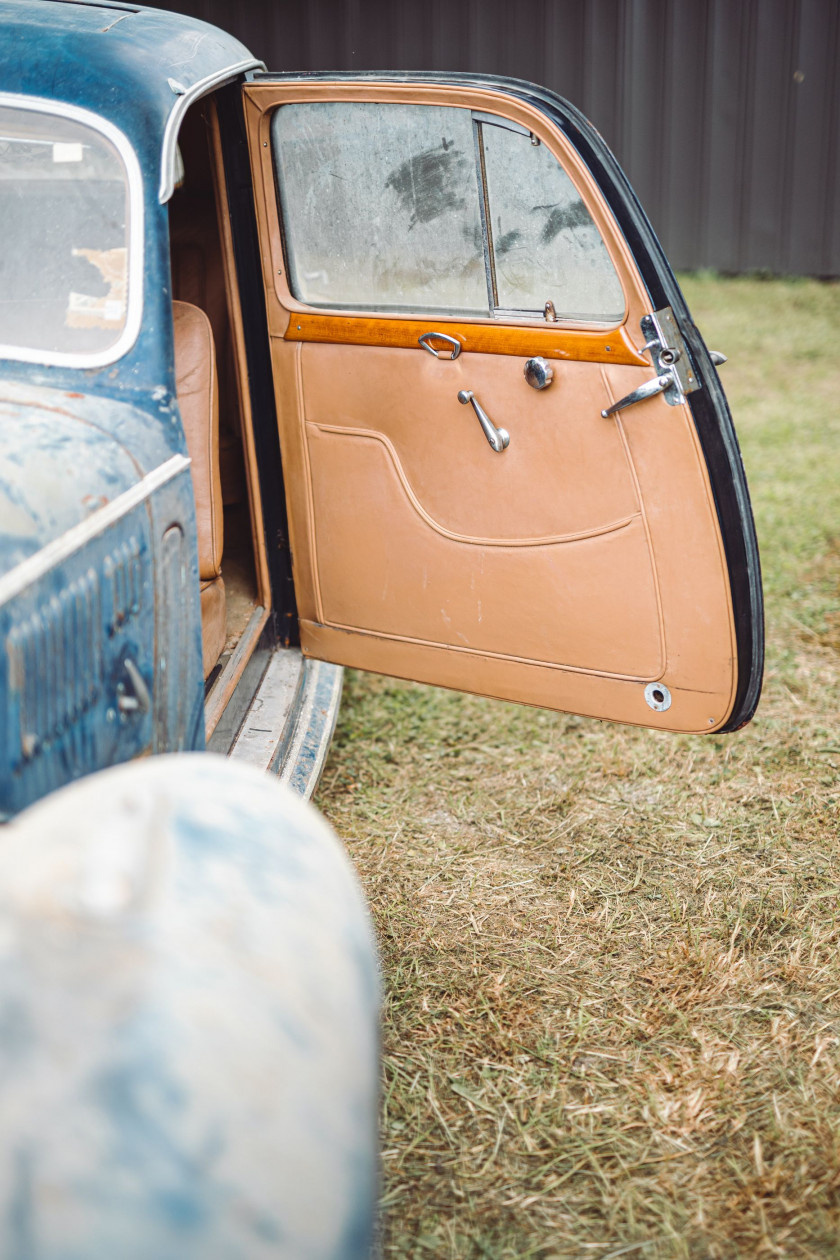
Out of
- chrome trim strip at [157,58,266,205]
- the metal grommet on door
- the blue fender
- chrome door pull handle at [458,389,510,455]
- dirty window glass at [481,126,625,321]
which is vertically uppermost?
chrome trim strip at [157,58,266,205]

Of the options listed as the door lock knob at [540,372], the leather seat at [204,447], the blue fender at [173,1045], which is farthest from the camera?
the leather seat at [204,447]

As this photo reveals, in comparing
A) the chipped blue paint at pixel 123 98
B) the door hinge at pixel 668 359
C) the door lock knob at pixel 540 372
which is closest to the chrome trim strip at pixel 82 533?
the chipped blue paint at pixel 123 98

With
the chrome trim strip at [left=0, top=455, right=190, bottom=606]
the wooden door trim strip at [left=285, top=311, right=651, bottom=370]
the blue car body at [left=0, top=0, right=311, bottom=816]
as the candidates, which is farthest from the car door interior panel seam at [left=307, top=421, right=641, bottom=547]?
the chrome trim strip at [left=0, top=455, right=190, bottom=606]

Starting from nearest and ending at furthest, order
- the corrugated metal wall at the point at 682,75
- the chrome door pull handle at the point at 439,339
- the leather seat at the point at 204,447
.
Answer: the chrome door pull handle at the point at 439,339 → the leather seat at the point at 204,447 → the corrugated metal wall at the point at 682,75

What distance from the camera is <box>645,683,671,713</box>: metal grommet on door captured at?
282cm

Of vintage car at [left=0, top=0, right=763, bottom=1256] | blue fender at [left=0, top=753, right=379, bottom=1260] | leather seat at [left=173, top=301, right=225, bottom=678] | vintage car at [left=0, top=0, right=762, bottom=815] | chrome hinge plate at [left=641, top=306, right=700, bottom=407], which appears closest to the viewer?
blue fender at [left=0, top=753, right=379, bottom=1260]

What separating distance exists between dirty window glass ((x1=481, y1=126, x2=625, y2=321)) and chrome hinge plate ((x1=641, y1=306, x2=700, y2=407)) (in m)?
0.09

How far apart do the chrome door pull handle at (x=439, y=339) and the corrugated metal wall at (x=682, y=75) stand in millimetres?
7317

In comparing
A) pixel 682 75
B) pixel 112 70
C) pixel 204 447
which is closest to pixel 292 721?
pixel 204 447

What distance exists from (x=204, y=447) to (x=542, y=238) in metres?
1.04

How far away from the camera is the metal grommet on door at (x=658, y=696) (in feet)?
9.24

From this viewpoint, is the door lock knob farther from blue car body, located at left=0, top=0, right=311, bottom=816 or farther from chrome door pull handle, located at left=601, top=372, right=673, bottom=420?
blue car body, located at left=0, top=0, right=311, bottom=816

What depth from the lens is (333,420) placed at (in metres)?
2.99

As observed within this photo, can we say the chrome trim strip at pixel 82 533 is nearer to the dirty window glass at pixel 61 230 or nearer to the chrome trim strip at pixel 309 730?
the dirty window glass at pixel 61 230
